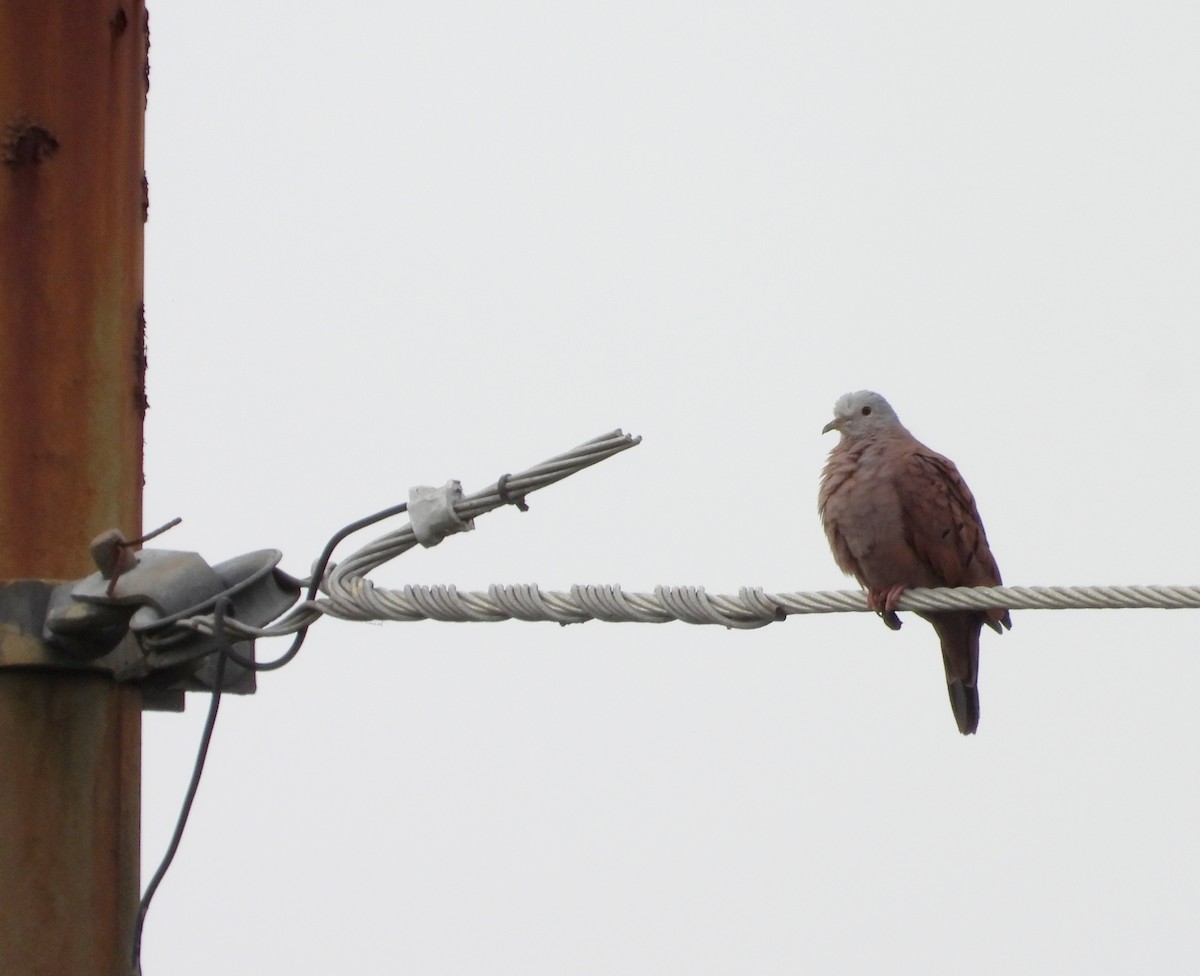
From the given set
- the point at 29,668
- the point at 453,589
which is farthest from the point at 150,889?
the point at 453,589

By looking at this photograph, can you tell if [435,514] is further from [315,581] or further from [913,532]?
[913,532]

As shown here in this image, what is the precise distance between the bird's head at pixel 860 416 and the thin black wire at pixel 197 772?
359cm

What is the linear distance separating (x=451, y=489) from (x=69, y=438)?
69 centimetres

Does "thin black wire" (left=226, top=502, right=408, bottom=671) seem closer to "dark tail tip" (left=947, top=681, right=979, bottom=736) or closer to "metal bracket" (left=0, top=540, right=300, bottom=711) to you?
"metal bracket" (left=0, top=540, right=300, bottom=711)

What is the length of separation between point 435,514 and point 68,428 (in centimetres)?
67

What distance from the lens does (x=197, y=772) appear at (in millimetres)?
3070

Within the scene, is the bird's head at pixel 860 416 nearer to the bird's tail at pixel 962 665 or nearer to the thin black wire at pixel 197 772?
the bird's tail at pixel 962 665

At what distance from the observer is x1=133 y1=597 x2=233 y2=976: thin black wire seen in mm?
2979

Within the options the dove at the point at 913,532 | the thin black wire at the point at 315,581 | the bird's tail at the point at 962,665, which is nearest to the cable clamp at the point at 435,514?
the thin black wire at the point at 315,581

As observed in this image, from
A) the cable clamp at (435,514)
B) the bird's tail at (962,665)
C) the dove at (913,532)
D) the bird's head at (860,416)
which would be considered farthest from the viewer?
the bird's head at (860,416)

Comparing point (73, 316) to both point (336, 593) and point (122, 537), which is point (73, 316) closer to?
point (122, 537)

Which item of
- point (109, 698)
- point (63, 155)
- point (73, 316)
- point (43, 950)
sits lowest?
point (43, 950)

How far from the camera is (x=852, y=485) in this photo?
19.4 ft

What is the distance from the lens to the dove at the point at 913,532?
578cm
